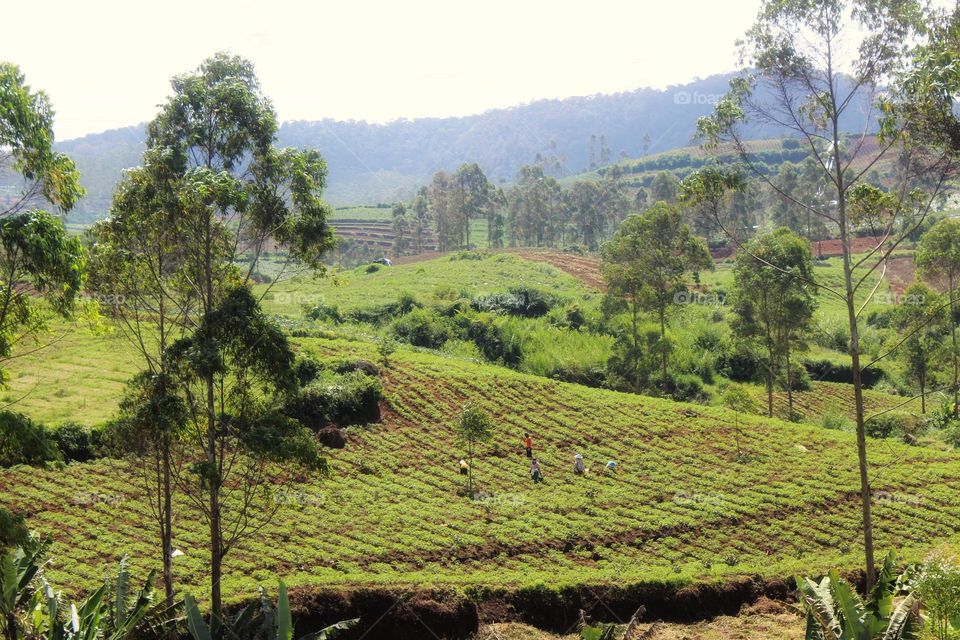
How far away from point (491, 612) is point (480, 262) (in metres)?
64.2

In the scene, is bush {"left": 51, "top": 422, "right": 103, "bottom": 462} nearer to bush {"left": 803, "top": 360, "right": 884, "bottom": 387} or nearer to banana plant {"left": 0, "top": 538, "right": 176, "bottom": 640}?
banana plant {"left": 0, "top": 538, "right": 176, "bottom": 640}

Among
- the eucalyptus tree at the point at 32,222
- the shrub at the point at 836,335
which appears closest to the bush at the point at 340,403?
the eucalyptus tree at the point at 32,222

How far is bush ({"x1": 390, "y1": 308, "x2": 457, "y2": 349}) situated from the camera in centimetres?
5075

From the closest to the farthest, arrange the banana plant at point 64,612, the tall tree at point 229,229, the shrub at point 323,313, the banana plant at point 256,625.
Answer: the banana plant at point 64,612 < the banana plant at point 256,625 < the tall tree at point 229,229 < the shrub at point 323,313

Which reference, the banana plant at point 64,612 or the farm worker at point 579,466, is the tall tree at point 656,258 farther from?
the banana plant at point 64,612

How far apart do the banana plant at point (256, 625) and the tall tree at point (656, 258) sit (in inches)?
1348

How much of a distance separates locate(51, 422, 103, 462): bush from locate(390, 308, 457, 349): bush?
81.6ft

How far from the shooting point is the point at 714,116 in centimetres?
1902

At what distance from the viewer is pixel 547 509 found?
25906 millimetres

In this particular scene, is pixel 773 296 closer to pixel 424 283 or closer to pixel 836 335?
pixel 836 335

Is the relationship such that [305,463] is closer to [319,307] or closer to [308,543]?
[308,543]

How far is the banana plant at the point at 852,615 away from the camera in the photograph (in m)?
13.3

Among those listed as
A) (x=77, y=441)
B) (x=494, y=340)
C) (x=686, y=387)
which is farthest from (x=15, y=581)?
(x=686, y=387)

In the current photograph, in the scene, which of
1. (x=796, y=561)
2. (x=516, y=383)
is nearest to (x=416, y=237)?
(x=516, y=383)
